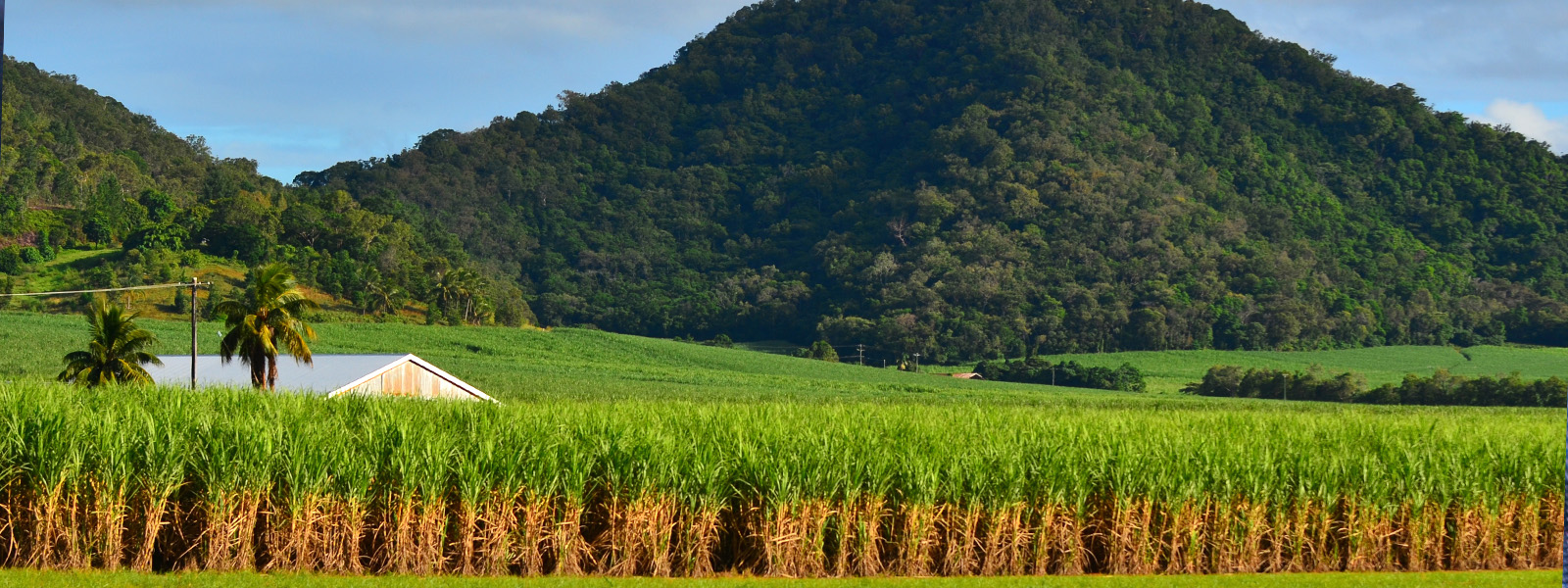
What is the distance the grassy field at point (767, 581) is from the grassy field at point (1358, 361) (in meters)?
75.6

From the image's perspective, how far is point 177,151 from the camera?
11038cm

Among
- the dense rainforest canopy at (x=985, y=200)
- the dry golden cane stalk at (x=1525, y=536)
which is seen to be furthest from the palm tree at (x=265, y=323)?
the dense rainforest canopy at (x=985, y=200)

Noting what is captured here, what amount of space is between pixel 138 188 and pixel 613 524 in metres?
91.2

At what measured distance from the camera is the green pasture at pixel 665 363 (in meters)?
54.9

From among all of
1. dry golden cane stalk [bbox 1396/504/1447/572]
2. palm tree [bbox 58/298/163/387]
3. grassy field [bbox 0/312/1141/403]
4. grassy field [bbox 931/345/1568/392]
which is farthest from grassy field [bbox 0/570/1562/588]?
grassy field [bbox 931/345/1568/392]

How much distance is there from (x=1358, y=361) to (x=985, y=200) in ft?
109

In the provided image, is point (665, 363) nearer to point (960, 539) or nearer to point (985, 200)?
point (985, 200)

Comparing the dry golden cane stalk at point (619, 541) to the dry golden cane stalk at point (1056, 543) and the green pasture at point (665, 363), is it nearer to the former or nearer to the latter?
the dry golden cane stalk at point (1056, 543)

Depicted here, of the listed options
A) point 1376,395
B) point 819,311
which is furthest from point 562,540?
point 819,311

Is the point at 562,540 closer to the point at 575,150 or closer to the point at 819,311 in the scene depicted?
the point at 819,311

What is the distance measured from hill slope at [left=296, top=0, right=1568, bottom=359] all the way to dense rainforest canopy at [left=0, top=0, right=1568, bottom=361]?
0.30 m

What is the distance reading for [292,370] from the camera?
3606cm

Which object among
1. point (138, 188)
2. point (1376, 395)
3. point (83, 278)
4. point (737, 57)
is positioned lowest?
point (1376, 395)

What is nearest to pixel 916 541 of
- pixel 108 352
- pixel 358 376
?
pixel 358 376
